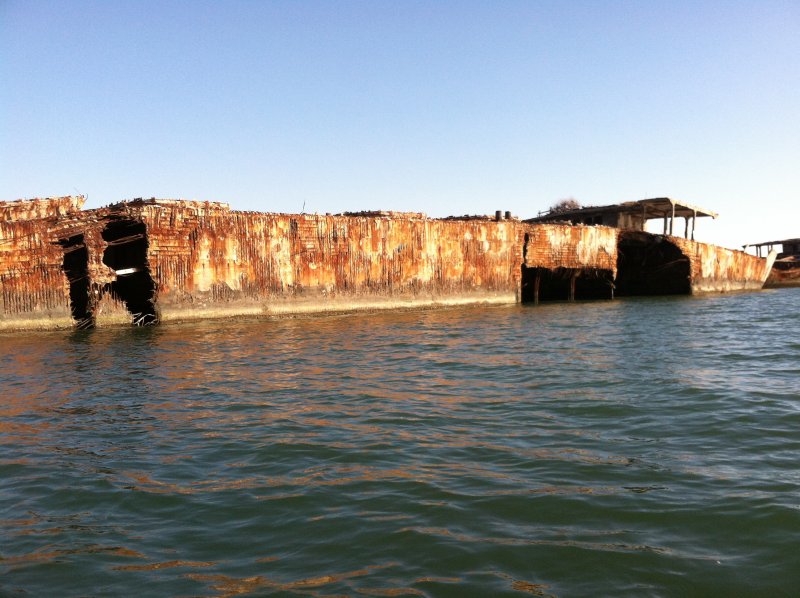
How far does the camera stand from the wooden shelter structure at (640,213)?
28.8 m

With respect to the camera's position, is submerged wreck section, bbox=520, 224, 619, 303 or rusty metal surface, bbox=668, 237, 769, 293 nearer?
submerged wreck section, bbox=520, 224, 619, 303

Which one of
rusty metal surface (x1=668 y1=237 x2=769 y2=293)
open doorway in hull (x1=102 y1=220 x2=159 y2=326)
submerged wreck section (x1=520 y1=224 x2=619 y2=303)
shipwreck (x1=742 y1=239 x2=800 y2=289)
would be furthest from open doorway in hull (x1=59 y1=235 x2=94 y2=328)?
shipwreck (x1=742 y1=239 x2=800 y2=289)

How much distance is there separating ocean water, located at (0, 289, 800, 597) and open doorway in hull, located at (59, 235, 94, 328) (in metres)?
5.40

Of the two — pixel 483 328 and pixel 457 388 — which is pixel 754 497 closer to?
pixel 457 388

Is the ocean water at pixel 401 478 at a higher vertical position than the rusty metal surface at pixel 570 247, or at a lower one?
lower

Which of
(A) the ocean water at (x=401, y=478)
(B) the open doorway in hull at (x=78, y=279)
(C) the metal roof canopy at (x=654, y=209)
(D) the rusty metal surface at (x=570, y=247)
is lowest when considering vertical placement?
(A) the ocean water at (x=401, y=478)

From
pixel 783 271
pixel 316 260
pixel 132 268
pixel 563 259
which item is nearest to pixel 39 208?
pixel 132 268

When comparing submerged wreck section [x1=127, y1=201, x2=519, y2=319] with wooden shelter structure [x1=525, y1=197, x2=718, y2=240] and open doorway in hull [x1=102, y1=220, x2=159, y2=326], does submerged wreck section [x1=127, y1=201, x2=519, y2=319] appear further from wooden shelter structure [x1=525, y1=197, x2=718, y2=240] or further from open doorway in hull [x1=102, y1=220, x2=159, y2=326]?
wooden shelter structure [x1=525, y1=197, x2=718, y2=240]

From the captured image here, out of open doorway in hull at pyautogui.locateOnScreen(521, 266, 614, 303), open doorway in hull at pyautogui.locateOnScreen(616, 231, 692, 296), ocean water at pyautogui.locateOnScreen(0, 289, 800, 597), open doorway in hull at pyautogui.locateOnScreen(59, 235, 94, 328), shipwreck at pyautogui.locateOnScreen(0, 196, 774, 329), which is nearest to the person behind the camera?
ocean water at pyautogui.locateOnScreen(0, 289, 800, 597)

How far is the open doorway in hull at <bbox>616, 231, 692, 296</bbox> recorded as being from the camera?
27.7 m

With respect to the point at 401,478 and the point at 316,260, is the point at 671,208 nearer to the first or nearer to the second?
the point at 316,260

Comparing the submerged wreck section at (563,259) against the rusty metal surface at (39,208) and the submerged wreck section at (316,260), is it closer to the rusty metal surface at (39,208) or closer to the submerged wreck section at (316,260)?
the submerged wreck section at (316,260)

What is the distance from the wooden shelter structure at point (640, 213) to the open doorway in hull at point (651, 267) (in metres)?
1.20

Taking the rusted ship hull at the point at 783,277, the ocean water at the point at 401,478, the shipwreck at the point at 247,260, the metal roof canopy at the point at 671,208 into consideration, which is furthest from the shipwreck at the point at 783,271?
the ocean water at the point at 401,478
